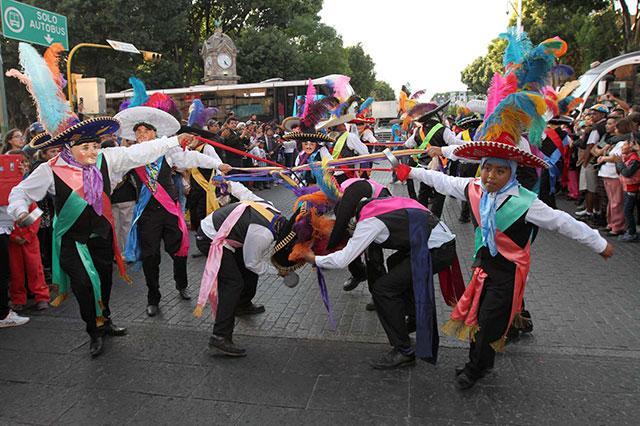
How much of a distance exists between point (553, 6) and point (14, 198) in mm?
22229

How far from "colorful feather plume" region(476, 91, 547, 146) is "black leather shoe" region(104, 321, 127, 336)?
3441 mm

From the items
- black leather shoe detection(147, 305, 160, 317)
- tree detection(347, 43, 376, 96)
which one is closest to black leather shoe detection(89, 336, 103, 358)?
black leather shoe detection(147, 305, 160, 317)

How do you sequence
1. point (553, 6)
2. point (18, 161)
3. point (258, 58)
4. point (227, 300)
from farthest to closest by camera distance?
1. point (258, 58)
2. point (553, 6)
3. point (18, 161)
4. point (227, 300)

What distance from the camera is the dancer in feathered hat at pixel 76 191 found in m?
3.97

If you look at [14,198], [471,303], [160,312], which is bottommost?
[160,312]

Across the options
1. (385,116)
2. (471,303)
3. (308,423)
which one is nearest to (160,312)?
(308,423)

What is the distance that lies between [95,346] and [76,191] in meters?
1.26

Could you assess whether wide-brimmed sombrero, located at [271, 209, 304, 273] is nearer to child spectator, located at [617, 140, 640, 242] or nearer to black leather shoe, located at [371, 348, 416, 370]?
black leather shoe, located at [371, 348, 416, 370]

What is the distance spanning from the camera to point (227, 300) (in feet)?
13.1

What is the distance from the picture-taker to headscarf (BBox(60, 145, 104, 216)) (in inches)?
160

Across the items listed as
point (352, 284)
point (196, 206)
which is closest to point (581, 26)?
point (196, 206)

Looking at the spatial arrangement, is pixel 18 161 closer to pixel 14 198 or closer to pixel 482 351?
pixel 14 198

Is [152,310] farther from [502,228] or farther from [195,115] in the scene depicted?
[502,228]

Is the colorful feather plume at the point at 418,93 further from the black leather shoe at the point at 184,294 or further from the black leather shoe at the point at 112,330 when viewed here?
the black leather shoe at the point at 112,330
